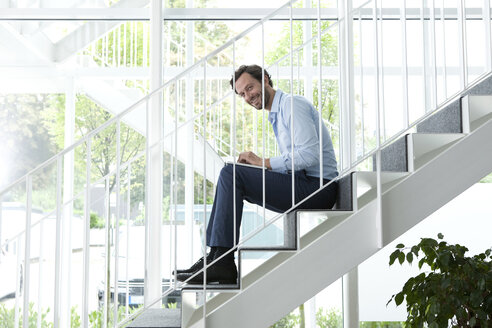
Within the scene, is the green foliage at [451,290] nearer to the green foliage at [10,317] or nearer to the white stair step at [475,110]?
the white stair step at [475,110]

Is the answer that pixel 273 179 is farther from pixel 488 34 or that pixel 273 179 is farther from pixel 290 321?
pixel 290 321

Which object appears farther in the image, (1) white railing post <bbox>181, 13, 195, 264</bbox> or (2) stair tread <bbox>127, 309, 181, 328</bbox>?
(1) white railing post <bbox>181, 13, 195, 264</bbox>

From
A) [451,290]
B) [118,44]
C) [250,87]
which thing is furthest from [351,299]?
[118,44]

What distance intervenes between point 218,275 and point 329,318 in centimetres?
155

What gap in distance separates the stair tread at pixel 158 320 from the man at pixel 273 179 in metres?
0.26

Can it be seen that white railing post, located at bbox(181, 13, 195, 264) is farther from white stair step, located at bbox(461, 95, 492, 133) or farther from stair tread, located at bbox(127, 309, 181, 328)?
white stair step, located at bbox(461, 95, 492, 133)

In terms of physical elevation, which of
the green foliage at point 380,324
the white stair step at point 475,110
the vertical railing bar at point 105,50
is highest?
the vertical railing bar at point 105,50

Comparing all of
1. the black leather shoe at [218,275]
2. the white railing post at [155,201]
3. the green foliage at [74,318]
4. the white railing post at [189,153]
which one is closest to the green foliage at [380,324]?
the white railing post at [189,153]

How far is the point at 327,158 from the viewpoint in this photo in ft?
7.93

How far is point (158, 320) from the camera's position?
254 cm

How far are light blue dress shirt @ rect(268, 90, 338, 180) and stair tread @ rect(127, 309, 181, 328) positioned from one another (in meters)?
0.81

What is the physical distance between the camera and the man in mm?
2236

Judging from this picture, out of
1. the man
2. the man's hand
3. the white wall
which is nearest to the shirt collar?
the man

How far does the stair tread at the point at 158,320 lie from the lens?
93.9 inches
